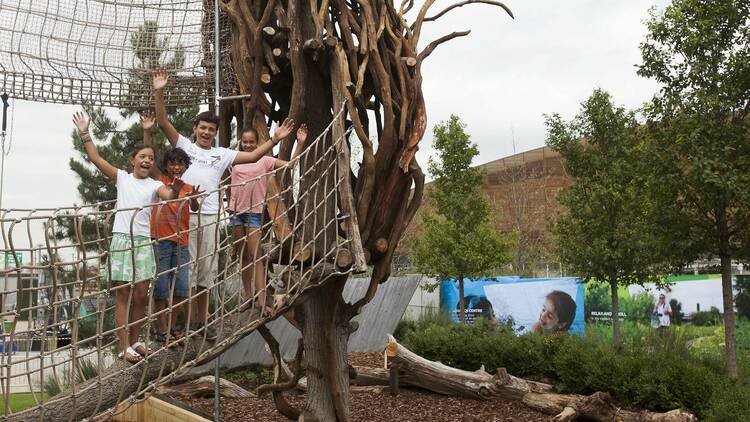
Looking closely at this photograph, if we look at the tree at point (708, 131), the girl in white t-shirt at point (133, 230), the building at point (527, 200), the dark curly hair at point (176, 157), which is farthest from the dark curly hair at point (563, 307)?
the girl in white t-shirt at point (133, 230)

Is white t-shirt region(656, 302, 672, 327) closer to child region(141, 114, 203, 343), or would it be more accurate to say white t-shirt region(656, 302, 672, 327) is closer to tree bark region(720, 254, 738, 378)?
tree bark region(720, 254, 738, 378)

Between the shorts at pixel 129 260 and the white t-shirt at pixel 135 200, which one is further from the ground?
the white t-shirt at pixel 135 200

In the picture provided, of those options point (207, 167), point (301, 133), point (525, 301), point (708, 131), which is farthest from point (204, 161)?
point (525, 301)

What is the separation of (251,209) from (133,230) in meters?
0.54

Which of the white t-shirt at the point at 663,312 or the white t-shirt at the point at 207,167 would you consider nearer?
the white t-shirt at the point at 207,167

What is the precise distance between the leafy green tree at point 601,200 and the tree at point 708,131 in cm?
141

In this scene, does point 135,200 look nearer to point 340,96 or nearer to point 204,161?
point 204,161

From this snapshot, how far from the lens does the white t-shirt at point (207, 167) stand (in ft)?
12.7

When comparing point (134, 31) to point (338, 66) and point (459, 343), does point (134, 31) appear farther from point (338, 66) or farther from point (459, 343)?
point (459, 343)

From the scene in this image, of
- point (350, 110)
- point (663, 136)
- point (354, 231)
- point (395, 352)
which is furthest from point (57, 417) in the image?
point (663, 136)

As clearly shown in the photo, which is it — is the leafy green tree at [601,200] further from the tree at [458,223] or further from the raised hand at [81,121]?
the raised hand at [81,121]

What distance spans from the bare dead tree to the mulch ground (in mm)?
1511

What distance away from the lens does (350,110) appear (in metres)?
4.26

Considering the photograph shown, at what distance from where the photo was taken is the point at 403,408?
6.53m
